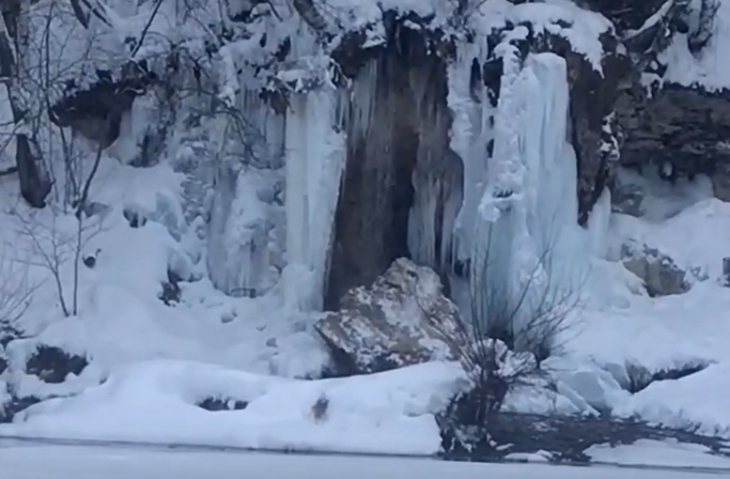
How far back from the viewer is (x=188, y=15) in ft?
58.0

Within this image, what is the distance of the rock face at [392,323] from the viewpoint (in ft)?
48.2

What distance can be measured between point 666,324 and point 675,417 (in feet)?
9.48

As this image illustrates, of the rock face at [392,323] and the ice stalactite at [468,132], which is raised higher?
the ice stalactite at [468,132]

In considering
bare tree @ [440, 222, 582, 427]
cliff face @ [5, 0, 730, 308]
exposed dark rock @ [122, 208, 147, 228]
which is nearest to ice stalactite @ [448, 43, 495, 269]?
cliff face @ [5, 0, 730, 308]

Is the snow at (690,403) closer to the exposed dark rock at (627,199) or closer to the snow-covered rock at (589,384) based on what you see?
the snow-covered rock at (589,384)

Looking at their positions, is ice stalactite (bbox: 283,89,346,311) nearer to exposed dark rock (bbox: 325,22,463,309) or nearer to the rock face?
exposed dark rock (bbox: 325,22,463,309)

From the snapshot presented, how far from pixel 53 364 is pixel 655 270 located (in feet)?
25.4

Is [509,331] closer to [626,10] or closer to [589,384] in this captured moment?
[589,384]

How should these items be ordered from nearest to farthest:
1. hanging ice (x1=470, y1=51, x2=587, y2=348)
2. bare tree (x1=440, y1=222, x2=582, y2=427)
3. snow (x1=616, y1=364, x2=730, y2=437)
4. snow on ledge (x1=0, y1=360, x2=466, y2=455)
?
snow on ledge (x1=0, y1=360, x2=466, y2=455)
bare tree (x1=440, y1=222, x2=582, y2=427)
snow (x1=616, y1=364, x2=730, y2=437)
hanging ice (x1=470, y1=51, x2=587, y2=348)

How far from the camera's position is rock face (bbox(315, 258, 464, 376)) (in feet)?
48.2

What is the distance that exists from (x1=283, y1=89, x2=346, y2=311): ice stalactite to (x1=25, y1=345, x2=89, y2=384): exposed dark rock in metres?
2.73

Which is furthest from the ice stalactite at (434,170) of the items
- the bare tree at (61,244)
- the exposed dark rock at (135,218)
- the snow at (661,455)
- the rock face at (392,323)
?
the snow at (661,455)

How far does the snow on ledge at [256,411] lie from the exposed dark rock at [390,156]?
9.97 feet

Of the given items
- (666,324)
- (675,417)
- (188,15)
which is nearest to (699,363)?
(666,324)
